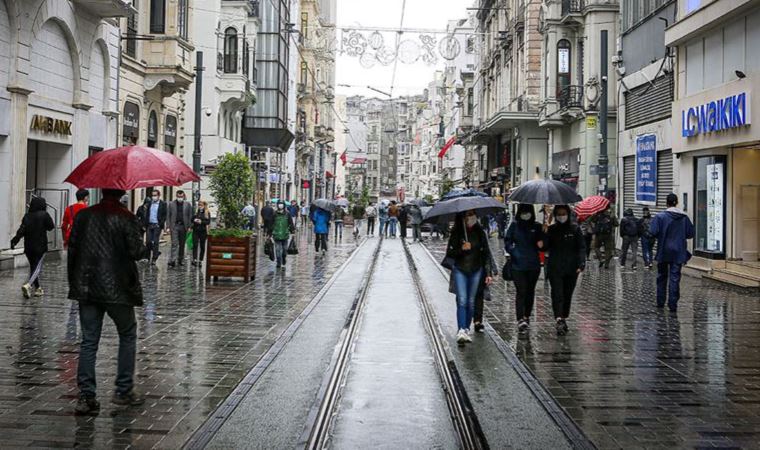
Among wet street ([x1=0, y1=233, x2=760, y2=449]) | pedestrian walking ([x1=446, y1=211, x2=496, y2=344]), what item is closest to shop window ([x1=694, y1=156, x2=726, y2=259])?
wet street ([x1=0, y1=233, x2=760, y2=449])

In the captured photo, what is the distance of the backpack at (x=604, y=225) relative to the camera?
23.6 meters

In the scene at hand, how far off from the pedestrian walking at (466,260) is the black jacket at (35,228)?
6.87m

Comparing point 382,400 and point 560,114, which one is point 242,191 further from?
point 560,114

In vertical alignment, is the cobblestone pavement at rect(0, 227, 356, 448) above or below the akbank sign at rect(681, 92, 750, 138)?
below

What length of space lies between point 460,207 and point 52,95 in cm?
1549

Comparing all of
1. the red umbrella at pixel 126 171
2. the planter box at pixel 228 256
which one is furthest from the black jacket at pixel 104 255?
the planter box at pixel 228 256

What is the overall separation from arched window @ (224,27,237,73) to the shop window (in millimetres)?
27790

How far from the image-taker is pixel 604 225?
77.7 feet

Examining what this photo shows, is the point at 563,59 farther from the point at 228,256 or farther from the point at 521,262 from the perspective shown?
the point at 521,262

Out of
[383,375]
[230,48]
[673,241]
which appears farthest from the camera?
[230,48]

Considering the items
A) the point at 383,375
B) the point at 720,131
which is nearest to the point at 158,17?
the point at 720,131

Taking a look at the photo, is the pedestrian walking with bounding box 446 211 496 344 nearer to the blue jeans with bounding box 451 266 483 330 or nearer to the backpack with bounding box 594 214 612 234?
the blue jeans with bounding box 451 266 483 330

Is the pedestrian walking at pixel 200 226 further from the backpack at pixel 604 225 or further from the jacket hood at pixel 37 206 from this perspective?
the backpack at pixel 604 225

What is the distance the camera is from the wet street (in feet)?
Answer: 21.6
